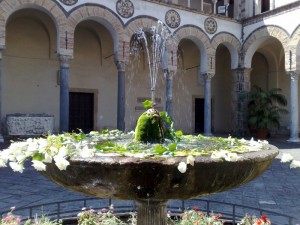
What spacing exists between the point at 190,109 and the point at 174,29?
5.06m

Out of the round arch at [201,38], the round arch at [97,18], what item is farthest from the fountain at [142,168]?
the round arch at [201,38]

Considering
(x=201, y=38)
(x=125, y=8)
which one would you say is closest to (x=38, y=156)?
(x=125, y=8)

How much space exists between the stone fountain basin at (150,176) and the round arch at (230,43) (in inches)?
496

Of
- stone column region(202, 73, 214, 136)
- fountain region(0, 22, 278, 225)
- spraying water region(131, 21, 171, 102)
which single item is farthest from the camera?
stone column region(202, 73, 214, 136)

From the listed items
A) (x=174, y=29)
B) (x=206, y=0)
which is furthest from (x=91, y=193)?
(x=206, y=0)

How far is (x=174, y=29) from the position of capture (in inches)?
509

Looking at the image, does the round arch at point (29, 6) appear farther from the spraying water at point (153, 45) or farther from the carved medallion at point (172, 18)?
the carved medallion at point (172, 18)

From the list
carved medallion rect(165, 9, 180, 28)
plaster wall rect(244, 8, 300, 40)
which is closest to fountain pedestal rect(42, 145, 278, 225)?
carved medallion rect(165, 9, 180, 28)

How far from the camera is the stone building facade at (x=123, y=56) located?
450 inches

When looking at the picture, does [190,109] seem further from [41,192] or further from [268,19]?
[41,192]

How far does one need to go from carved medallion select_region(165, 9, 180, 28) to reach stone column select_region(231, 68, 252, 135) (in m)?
3.67

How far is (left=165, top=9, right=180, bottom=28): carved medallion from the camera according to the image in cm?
1279

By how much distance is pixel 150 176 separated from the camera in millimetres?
1776

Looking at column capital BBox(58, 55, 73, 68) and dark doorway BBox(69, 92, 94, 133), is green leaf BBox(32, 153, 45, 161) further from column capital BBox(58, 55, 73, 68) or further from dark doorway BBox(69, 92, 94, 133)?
dark doorway BBox(69, 92, 94, 133)
